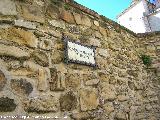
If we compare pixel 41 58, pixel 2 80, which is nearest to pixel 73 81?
pixel 41 58

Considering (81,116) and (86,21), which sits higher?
(86,21)

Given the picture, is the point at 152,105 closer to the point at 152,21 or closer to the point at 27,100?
the point at 27,100

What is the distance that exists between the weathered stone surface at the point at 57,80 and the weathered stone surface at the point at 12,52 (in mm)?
361

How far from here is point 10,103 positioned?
2.02 m

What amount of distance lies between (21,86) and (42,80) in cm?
26

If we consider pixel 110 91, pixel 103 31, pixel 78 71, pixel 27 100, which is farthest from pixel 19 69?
pixel 103 31

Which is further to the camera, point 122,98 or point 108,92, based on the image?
point 122,98

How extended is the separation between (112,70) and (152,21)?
12953 millimetres

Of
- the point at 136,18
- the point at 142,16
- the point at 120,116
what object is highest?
the point at 136,18

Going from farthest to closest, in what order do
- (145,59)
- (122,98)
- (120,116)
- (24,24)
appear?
(145,59) < (122,98) < (120,116) < (24,24)

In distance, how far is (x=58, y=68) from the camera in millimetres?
2594

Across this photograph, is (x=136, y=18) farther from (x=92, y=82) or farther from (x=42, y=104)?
(x=42, y=104)

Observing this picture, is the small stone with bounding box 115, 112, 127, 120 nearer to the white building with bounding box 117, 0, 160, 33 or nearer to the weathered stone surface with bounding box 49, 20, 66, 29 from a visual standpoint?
the weathered stone surface with bounding box 49, 20, 66, 29

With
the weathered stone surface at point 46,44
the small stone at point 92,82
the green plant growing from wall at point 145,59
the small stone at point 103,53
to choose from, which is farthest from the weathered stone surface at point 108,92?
the green plant growing from wall at point 145,59
